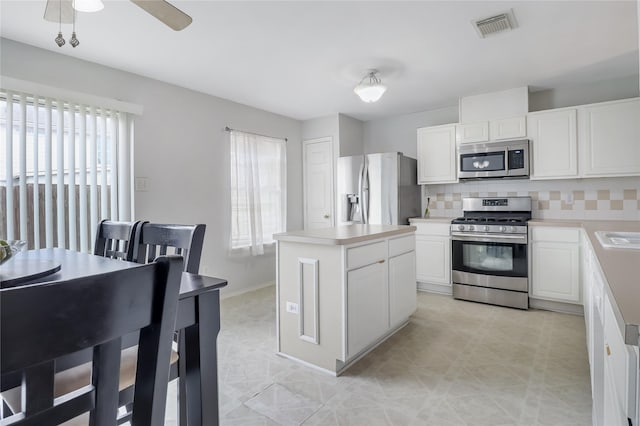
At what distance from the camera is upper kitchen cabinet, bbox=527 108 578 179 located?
354 centimetres

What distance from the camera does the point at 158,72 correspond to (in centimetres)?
329

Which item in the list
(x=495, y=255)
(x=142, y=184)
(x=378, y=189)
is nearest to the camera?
(x=142, y=184)

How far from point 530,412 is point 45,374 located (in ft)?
7.20

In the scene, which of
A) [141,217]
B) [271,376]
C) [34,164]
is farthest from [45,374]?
[141,217]

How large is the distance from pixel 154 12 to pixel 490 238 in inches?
145

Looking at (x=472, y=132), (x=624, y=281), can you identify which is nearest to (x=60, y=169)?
(x=624, y=281)

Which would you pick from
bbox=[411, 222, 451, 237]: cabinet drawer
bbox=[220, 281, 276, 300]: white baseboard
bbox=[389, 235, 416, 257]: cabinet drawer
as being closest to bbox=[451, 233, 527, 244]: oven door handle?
bbox=[411, 222, 451, 237]: cabinet drawer

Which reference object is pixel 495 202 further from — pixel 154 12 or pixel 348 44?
pixel 154 12

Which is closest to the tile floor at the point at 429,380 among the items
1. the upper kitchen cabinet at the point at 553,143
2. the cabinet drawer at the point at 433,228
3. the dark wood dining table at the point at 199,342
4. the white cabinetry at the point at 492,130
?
the dark wood dining table at the point at 199,342

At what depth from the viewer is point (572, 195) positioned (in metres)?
3.83

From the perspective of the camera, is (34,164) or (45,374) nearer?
(45,374)

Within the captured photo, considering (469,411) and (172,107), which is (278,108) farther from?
(469,411)

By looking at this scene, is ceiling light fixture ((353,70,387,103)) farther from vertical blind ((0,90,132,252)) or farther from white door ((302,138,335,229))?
vertical blind ((0,90,132,252))

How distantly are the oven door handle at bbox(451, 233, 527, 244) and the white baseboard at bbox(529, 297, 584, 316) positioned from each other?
0.67 m
